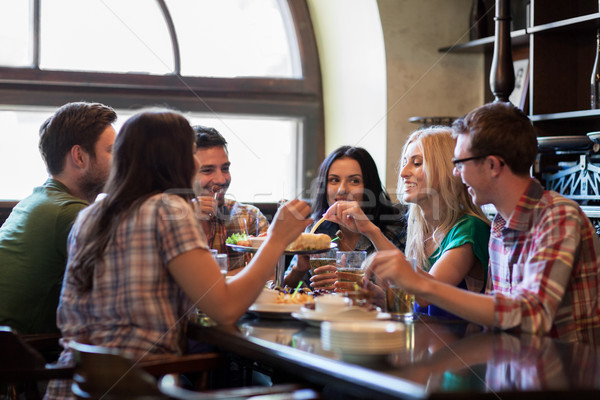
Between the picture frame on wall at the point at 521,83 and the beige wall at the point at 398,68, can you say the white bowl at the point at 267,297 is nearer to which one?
the beige wall at the point at 398,68

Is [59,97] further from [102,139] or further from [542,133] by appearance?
[542,133]

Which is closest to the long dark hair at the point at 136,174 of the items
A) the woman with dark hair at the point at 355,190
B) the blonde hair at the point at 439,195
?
the blonde hair at the point at 439,195

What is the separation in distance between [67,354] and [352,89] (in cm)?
274

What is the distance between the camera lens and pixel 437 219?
2.70 metres

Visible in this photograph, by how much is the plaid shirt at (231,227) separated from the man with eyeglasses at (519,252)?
3.68 ft

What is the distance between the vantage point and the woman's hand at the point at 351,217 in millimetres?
2666

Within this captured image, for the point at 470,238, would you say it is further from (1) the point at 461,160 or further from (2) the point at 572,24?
(2) the point at 572,24

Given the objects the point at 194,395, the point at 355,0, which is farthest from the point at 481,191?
the point at 355,0

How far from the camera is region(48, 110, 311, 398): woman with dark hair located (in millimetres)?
1771

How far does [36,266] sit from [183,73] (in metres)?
2.15

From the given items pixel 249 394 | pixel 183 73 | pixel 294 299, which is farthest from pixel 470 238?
pixel 183 73

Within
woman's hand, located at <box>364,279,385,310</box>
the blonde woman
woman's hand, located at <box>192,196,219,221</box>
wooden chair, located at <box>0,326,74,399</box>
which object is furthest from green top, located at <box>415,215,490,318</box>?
wooden chair, located at <box>0,326,74,399</box>

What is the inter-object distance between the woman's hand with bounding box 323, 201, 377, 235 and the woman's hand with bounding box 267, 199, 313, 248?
682 millimetres

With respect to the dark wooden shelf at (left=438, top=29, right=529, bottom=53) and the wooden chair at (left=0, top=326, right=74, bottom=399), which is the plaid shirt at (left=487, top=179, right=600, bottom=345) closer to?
the wooden chair at (left=0, top=326, right=74, bottom=399)
